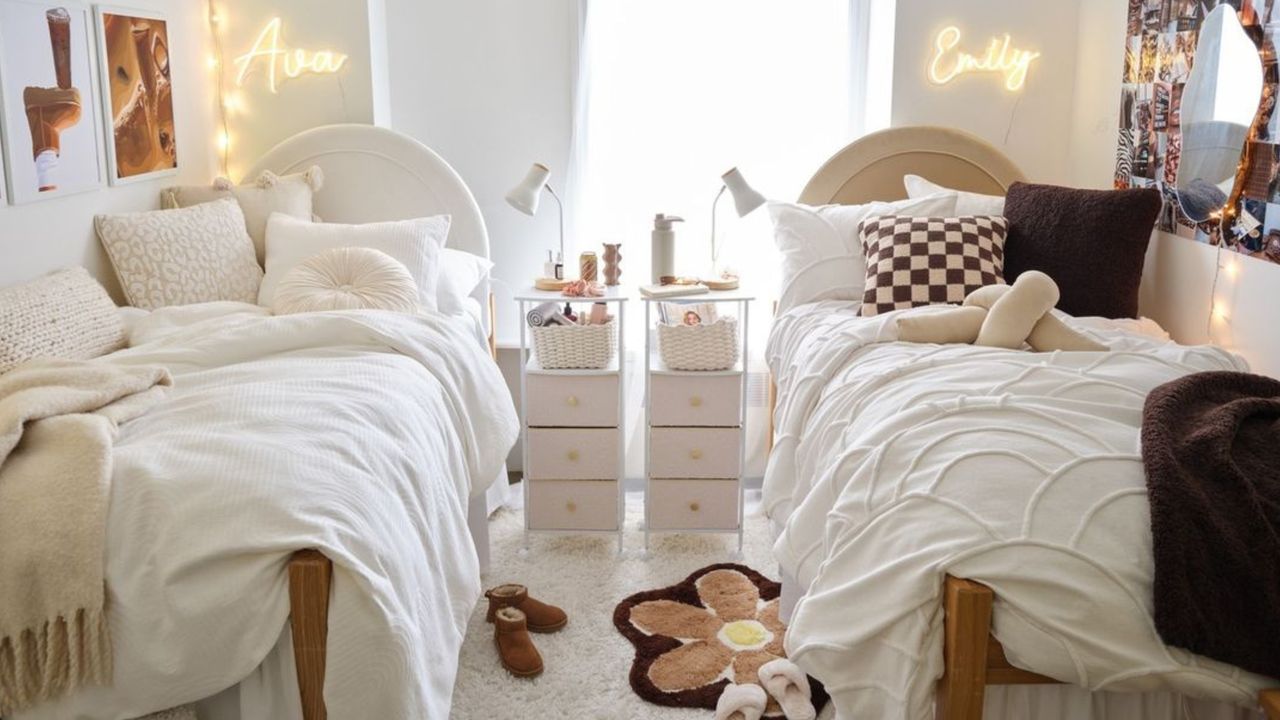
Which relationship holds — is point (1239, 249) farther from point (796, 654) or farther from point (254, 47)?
point (254, 47)

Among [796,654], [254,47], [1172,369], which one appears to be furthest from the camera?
[254,47]

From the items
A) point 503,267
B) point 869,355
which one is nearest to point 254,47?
point 503,267

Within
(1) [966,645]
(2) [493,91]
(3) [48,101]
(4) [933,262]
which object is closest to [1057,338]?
(4) [933,262]

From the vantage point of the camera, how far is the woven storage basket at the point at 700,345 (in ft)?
10.8

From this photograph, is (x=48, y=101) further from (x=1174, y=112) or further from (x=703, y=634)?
(x=1174, y=112)

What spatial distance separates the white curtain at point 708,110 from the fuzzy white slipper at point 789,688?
1.56m

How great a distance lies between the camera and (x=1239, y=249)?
270 cm

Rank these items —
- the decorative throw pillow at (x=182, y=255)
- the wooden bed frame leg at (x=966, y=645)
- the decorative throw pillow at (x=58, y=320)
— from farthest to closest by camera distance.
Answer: the decorative throw pillow at (x=182, y=255)
the decorative throw pillow at (x=58, y=320)
the wooden bed frame leg at (x=966, y=645)

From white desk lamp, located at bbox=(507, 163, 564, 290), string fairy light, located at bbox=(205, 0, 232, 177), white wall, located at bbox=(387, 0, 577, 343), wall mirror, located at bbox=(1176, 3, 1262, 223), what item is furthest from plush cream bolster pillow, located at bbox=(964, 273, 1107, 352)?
string fairy light, located at bbox=(205, 0, 232, 177)

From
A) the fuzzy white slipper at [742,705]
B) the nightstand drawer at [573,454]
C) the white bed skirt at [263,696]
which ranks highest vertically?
the white bed skirt at [263,696]

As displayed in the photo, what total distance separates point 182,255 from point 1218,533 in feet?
8.28

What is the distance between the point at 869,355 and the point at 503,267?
1.72m

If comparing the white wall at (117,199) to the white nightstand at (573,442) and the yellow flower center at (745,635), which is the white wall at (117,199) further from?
the yellow flower center at (745,635)

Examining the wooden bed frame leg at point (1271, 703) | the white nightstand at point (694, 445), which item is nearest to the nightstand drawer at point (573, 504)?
the white nightstand at point (694, 445)
